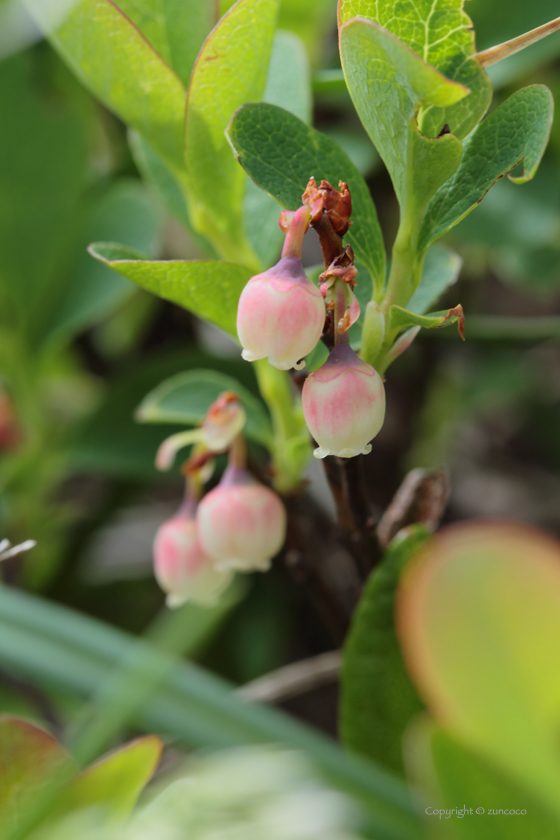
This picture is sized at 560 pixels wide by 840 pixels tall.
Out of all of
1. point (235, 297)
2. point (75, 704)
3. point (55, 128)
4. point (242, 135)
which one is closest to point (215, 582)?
point (235, 297)

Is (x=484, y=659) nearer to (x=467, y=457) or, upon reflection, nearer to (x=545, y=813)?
(x=545, y=813)

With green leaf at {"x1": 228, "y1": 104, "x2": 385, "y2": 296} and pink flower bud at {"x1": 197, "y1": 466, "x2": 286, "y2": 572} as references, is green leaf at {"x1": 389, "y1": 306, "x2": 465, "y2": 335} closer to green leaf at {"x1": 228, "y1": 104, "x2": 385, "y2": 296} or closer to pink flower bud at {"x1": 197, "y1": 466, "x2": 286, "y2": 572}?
green leaf at {"x1": 228, "y1": 104, "x2": 385, "y2": 296}

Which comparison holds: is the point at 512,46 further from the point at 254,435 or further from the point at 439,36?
the point at 254,435

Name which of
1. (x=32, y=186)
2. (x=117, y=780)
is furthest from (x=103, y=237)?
(x=117, y=780)

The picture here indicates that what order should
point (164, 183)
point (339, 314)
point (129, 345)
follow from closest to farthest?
1. point (339, 314)
2. point (164, 183)
3. point (129, 345)

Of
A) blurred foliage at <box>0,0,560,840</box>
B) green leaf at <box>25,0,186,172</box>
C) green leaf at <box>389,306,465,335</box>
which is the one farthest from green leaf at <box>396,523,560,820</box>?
green leaf at <box>25,0,186,172</box>

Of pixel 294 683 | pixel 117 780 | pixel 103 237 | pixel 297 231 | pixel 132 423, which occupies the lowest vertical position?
pixel 294 683

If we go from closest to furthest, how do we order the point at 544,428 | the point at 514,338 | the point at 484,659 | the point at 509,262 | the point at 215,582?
1. the point at 484,659
2. the point at 215,582
3. the point at 514,338
4. the point at 509,262
5. the point at 544,428
